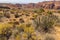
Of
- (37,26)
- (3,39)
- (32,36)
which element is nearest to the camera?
(3,39)

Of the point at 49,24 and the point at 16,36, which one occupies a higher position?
the point at 16,36

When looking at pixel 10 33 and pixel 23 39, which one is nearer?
pixel 23 39

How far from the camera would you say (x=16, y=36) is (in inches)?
477

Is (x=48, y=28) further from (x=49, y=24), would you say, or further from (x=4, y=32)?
(x=4, y=32)

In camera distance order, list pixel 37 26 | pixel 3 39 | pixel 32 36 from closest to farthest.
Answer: pixel 3 39 < pixel 32 36 < pixel 37 26

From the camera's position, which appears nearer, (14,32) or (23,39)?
(23,39)

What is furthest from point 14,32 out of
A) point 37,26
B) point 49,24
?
point 49,24

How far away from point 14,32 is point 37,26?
5.87 meters

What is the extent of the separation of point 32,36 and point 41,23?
6.80 meters

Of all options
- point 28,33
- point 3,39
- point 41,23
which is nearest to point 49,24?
point 41,23

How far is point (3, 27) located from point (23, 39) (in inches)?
78.3

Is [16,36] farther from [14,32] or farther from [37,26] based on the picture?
[37,26]

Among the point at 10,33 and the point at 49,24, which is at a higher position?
the point at 10,33

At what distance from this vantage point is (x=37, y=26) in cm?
1825
